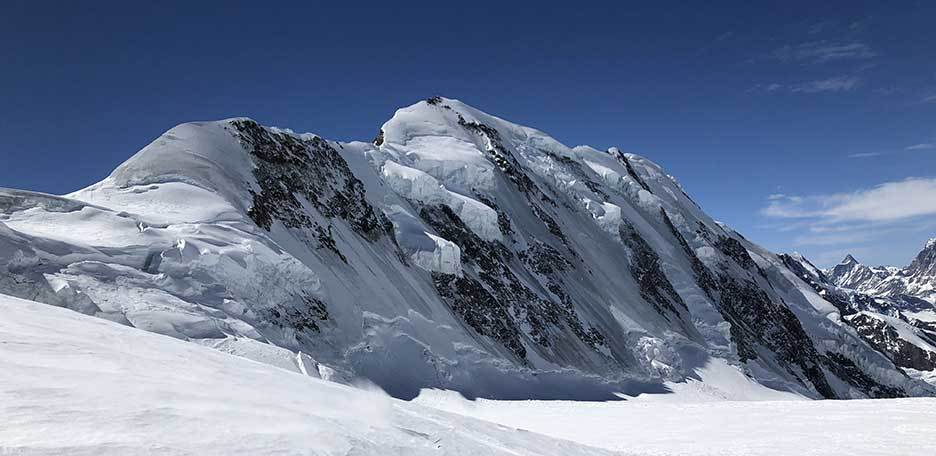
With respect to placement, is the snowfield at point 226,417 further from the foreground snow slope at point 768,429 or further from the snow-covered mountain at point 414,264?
the snow-covered mountain at point 414,264

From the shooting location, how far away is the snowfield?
5.03m

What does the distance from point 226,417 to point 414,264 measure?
33.0 metres

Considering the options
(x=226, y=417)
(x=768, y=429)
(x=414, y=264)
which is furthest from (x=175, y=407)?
(x=414, y=264)

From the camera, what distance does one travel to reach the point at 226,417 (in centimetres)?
592

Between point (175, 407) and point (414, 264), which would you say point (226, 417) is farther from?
point (414, 264)

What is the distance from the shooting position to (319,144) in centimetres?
4119

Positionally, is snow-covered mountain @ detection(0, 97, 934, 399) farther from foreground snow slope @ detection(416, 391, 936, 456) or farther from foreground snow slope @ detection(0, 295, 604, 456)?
foreground snow slope @ detection(416, 391, 936, 456)

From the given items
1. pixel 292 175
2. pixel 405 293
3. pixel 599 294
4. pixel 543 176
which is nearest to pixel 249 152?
pixel 292 175

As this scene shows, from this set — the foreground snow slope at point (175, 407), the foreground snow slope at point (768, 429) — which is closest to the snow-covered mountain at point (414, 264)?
the foreground snow slope at point (175, 407)

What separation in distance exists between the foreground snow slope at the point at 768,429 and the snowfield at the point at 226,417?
0.06m

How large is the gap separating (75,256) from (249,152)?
1641 centimetres

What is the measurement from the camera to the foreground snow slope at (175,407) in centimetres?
492

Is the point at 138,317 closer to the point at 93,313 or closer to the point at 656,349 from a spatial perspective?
the point at 93,313

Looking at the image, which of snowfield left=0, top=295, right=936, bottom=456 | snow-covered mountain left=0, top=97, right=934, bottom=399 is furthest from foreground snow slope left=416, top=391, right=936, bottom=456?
snow-covered mountain left=0, top=97, right=934, bottom=399
